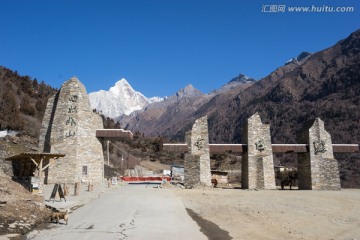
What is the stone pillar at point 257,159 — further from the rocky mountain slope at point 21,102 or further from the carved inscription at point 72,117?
the rocky mountain slope at point 21,102

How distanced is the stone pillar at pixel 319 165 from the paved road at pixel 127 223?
1977cm

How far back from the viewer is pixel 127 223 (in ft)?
48.3

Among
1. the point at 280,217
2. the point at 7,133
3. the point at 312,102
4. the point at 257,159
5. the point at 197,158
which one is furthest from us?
the point at 312,102

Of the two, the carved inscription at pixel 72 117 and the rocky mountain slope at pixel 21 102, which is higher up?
the rocky mountain slope at pixel 21 102

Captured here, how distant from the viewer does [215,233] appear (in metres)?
13.3

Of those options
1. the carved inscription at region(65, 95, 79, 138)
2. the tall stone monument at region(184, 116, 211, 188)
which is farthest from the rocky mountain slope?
the tall stone monument at region(184, 116, 211, 188)

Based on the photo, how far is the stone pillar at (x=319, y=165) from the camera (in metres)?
35.9

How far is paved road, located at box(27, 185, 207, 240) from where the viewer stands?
40.9 feet

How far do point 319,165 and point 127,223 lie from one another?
26.6 m

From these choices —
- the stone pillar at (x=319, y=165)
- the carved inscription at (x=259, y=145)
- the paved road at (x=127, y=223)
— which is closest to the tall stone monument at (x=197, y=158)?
the carved inscription at (x=259, y=145)

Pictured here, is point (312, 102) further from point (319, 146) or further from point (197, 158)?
point (197, 158)

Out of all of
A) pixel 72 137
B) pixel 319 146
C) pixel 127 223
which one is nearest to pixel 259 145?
pixel 319 146

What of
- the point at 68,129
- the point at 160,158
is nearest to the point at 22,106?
the point at 68,129

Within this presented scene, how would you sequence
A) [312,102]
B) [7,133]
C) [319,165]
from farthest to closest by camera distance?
[312,102] < [7,133] < [319,165]
